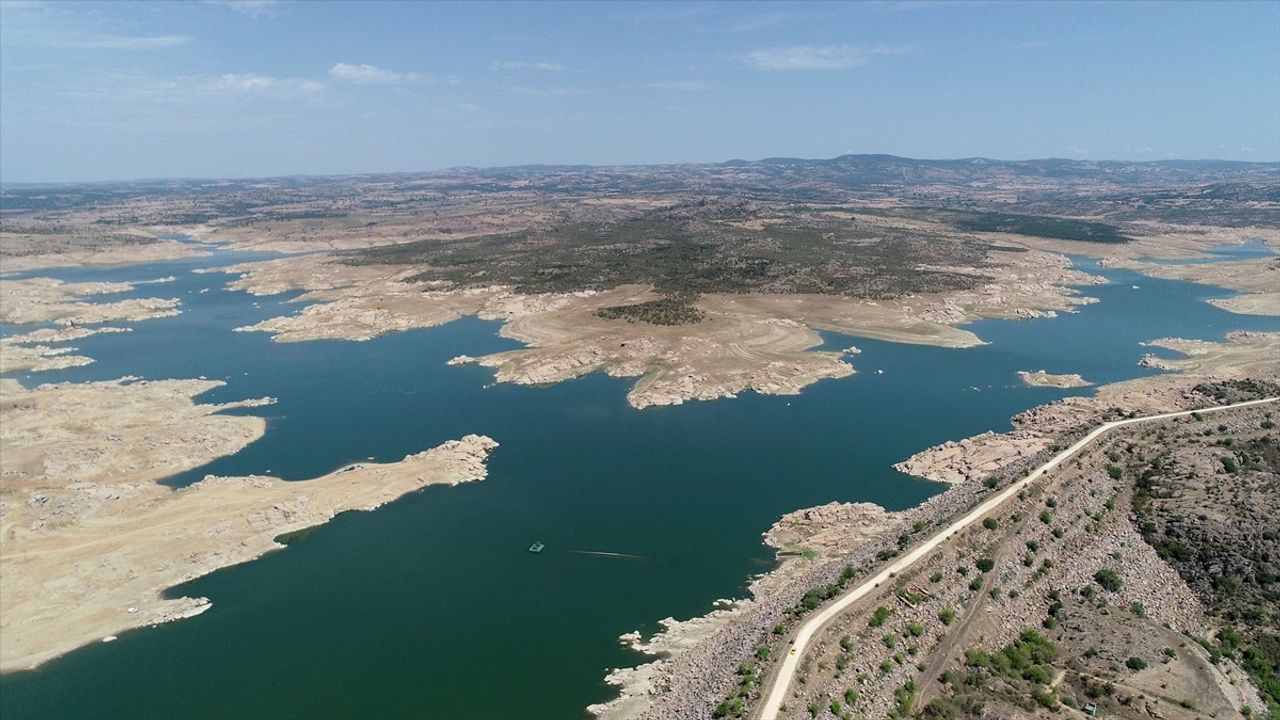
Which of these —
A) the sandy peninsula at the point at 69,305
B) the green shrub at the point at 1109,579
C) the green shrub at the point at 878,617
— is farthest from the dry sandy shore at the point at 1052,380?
the sandy peninsula at the point at 69,305

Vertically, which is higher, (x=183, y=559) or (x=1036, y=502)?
(x=1036, y=502)

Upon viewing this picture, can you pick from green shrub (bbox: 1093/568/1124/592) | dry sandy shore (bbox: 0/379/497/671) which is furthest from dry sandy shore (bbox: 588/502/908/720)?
dry sandy shore (bbox: 0/379/497/671)

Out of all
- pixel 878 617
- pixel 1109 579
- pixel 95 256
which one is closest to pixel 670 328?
pixel 1109 579

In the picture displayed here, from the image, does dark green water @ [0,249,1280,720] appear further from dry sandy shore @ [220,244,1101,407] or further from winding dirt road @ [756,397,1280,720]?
winding dirt road @ [756,397,1280,720]

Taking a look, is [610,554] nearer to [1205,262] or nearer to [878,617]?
[878,617]

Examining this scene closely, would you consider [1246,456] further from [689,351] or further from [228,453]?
[228,453]

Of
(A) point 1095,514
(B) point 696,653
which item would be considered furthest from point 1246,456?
(B) point 696,653

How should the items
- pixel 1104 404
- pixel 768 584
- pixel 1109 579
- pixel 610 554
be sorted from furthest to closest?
1. pixel 1104 404
2. pixel 610 554
3. pixel 768 584
4. pixel 1109 579
